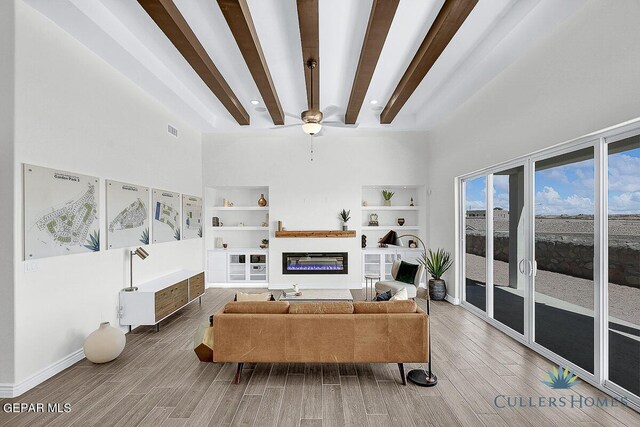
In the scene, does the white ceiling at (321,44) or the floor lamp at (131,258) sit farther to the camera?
the floor lamp at (131,258)

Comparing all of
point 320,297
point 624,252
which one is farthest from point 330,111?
point 624,252

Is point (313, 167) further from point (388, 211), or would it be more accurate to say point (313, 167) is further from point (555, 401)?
point (555, 401)

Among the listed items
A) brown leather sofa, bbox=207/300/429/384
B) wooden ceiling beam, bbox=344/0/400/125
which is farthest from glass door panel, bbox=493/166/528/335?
wooden ceiling beam, bbox=344/0/400/125

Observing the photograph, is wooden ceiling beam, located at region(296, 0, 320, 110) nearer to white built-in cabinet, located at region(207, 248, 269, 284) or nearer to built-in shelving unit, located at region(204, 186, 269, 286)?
built-in shelving unit, located at region(204, 186, 269, 286)

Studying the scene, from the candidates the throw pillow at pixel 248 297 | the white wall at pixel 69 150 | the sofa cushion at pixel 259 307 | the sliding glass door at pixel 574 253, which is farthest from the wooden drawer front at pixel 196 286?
the sliding glass door at pixel 574 253

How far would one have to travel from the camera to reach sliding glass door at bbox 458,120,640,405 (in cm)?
273

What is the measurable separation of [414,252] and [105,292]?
5823mm

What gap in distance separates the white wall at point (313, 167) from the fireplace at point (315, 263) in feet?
1.12

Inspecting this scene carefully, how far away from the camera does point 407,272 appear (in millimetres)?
5715

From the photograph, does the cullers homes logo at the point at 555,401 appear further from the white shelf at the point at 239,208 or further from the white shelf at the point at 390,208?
the white shelf at the point at 239,208

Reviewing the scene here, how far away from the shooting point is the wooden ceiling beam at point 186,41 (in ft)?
9.26

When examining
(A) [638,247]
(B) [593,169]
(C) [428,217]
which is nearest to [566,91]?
(B) [593,169]
